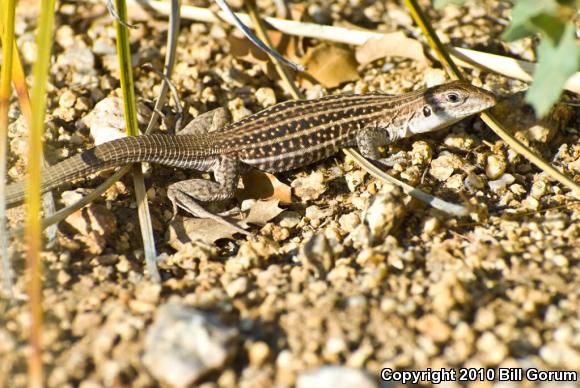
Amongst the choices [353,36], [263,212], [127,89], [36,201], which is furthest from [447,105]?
[36,201]

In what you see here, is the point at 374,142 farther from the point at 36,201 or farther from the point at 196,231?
the point at 36,201

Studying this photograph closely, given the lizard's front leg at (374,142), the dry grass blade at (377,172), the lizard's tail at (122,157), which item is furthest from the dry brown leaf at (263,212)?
the lizard's front leg at (374,142)

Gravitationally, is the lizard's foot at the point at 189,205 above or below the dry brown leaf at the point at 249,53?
below

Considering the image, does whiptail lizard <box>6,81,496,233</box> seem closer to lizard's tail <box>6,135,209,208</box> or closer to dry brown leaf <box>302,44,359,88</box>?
lizard's tail <box>6,135,209,208</box>

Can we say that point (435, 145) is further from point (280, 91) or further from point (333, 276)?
point (333, 276)

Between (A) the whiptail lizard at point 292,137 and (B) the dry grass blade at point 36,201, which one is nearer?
(B) the dry grass blade at point 36,201

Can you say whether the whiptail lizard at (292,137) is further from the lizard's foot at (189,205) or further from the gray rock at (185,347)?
the gray rock at (185,347)
